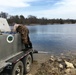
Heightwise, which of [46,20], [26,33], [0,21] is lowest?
[46,20]

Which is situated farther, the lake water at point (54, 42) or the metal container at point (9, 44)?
the lake water at point (54, 42)

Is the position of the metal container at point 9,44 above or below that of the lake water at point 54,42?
above

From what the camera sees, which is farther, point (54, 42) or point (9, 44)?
point (54, 42)

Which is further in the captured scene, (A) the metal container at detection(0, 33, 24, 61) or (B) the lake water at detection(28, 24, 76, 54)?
(B) the lake water at detection(28, 24, 76, 54)

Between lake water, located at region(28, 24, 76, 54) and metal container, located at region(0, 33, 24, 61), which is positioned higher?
metal container, located at region(0, 33, 24, 61)

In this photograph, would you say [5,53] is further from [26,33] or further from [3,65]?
[26,33]

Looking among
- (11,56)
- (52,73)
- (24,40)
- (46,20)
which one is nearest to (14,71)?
(11,56)

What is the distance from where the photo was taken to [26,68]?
861cm

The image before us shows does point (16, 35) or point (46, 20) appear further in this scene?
point (46, 20)

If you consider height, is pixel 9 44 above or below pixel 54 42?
above

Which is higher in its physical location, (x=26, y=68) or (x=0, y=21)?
(x=0, y=21)

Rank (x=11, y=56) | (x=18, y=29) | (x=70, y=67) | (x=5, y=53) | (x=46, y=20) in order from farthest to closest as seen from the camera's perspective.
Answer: (x=46, y=20)
(x=70, y=67)
(x=18, y=29)
(x=11, y=56)
(x=5, y=53)

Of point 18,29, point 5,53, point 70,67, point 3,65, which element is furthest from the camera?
point 70,67

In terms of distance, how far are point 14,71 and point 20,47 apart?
1528 millimetres
